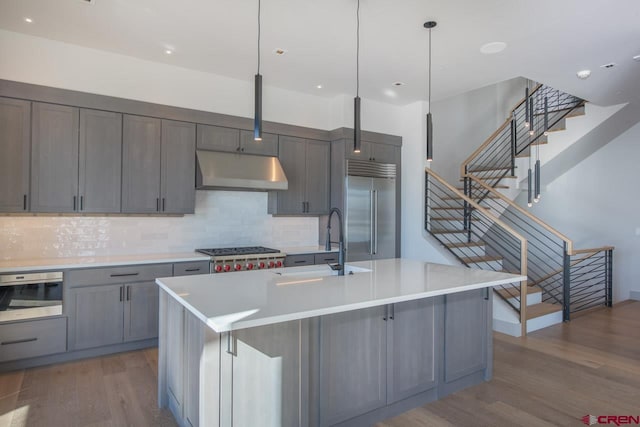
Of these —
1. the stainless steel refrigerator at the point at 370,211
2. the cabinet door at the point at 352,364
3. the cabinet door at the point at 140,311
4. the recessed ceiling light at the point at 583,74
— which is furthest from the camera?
the stainless steel refrigerator at the point at 370,211

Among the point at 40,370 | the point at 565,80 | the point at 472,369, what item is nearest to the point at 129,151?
the point at 40,370

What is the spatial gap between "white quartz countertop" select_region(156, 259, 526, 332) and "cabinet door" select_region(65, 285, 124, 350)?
1471mm

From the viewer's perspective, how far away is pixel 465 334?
3041 millimetres

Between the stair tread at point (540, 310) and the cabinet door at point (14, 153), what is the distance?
5.61 metres

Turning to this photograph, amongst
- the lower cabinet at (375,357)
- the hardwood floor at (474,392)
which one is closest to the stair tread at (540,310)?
the hardwood floor at (474,392)

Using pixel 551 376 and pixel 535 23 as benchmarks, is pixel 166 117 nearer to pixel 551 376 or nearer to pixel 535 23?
pixel 535 23

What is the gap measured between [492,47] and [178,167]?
11.8 feet

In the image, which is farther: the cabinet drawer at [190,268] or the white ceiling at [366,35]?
the cabinet drawer at [190,268]

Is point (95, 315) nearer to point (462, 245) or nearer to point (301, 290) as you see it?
point (301, 290)

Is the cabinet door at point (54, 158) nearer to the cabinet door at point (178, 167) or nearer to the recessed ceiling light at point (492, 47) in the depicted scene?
the cabinet door at point (178, 167)

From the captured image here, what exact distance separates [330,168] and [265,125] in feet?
3.75

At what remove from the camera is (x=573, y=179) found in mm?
7016

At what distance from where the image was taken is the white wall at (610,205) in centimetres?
641

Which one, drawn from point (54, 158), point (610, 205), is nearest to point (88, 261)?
point (54, 158)
